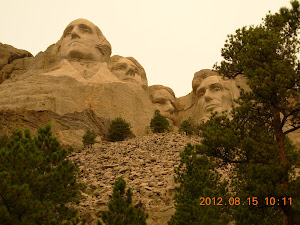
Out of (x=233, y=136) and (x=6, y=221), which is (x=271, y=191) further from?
(x=6, y=221)

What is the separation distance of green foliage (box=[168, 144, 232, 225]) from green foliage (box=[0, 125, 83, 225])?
2556 millimetres

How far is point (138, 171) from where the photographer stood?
1530 centimetres

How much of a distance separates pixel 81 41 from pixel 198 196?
17419 millimetres

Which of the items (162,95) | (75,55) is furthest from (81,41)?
(162,95)

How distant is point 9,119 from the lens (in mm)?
20234

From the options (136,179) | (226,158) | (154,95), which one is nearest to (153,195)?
(136,179)

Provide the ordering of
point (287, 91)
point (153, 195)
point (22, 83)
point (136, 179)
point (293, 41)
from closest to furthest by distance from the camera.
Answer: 1. point (287, 91)
2. point (293, 41)
3. point (153, 195)
4. point (136, 179)
5. point (22, 83)

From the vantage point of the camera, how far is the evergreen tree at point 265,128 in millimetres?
8914

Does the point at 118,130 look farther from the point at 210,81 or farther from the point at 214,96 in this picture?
the point at 210,81

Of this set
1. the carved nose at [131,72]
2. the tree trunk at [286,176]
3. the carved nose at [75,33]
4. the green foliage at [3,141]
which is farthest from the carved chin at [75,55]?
the tree trunk at [286,176]

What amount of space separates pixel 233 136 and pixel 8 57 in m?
24.6

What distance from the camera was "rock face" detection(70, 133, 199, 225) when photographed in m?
12.1

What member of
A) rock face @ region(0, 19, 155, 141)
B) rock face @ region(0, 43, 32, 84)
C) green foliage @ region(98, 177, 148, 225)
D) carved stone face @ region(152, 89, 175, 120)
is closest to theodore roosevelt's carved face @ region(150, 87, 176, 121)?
carved stone face @ region(152, 89, 175, 120)
